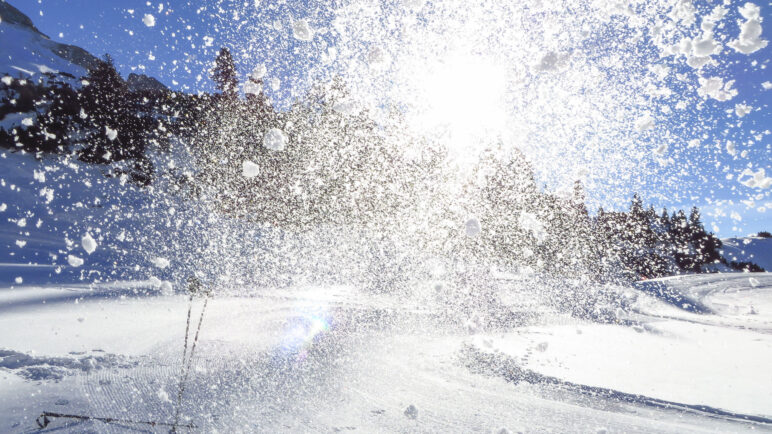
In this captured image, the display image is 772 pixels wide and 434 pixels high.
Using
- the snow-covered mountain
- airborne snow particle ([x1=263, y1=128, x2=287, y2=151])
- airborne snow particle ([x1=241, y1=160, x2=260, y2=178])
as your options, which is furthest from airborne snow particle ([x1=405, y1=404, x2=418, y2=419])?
the snow-covered mountain

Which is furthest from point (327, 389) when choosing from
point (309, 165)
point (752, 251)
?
point (752, 251)

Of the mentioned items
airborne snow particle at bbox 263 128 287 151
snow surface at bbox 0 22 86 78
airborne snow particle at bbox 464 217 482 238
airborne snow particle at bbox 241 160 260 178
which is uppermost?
snow surface at bbox 0 22 86 78

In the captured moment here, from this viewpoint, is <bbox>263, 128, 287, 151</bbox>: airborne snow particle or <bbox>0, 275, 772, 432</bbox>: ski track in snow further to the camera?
<bbox>263, 128, 287, 151</bbox>: airborne snow particle

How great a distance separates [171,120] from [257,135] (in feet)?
18.5

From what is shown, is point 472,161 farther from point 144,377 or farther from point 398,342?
point 144,377

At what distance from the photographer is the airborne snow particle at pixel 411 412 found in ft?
7.75

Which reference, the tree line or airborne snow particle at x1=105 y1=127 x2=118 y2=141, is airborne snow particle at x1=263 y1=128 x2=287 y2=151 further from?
airborne snow particle at x1=105 y1=127 x2=118 y2=141

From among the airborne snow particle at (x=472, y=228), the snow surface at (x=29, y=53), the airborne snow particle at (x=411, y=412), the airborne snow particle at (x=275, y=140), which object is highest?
the snow surface at (x=29, y=53)

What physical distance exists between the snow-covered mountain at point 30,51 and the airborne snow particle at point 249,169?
65.3ft

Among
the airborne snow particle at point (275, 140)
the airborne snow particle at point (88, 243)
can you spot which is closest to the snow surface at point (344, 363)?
the airborne snow particle at point (88, 243)

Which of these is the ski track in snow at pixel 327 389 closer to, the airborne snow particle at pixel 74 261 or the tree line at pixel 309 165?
the airborne snow particle at pixel 74 261

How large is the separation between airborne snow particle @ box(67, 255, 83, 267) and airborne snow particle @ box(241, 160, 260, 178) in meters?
8.75

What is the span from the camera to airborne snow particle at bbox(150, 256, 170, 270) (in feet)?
27.7

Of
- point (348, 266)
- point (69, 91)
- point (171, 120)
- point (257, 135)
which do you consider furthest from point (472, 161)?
point (69, 91)
